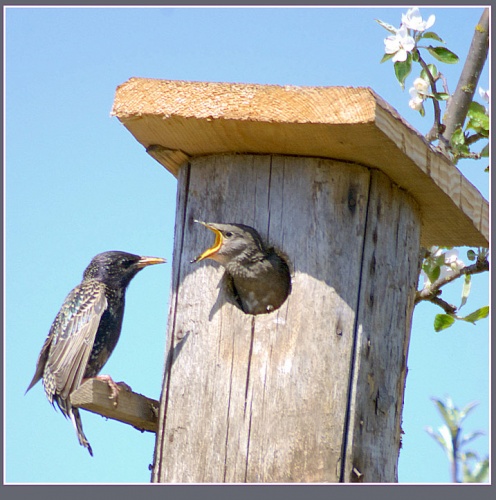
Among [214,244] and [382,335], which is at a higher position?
[214,244]

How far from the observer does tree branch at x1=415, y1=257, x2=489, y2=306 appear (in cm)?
450

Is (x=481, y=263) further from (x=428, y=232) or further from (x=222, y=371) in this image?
(x=222, y=371)

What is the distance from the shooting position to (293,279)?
3.77m

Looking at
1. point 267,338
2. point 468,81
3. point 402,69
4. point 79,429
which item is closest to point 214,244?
point 267,338

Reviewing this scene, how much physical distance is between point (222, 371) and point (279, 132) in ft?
3.11

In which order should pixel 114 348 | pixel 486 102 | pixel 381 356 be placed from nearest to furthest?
pixel 381 356 → pixel 486 102 → pixel 114 348

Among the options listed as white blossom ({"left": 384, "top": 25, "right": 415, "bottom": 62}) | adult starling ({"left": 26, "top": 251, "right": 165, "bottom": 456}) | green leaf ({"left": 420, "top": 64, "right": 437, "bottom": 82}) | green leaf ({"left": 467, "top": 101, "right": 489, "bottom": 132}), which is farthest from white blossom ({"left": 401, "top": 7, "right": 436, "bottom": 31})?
adult starling ({"left": 26, "top": 251, "right": 165, "bottom": 456})

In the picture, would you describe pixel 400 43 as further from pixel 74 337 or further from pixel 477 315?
pixel 74 337

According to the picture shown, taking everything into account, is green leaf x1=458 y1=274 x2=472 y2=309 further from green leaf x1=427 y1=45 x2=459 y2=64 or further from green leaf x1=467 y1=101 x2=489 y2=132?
green leaf x1=427 y1=45 x2=459 y2=64

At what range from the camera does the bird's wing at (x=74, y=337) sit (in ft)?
13.9

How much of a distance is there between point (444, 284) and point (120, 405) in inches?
68.3

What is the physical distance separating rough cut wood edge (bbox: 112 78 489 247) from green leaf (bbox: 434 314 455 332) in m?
0.64

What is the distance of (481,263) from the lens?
451 centimetres

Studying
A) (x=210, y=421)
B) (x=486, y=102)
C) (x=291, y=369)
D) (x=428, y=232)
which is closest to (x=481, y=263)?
(x=428, y=232)
